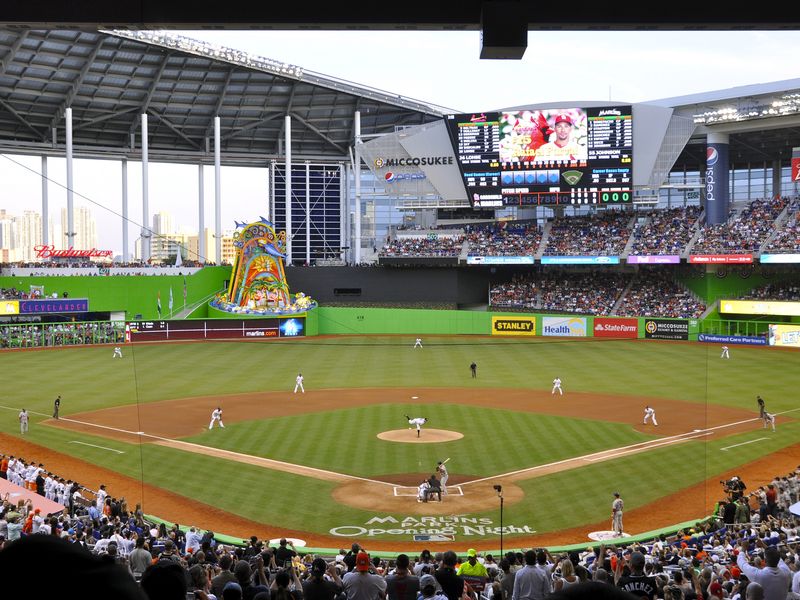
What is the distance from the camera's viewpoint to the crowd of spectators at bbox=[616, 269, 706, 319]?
62812mm

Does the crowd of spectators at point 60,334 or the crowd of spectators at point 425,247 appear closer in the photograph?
the crowd of spectators at point 60,334

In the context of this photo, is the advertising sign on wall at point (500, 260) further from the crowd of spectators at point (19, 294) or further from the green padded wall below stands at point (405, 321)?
the crowd of spectators at point (19, 294)

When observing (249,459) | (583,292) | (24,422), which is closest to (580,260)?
(583,292)

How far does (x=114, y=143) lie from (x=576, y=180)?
48506 mm

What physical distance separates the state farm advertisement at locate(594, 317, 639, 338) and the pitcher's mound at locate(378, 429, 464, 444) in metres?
32.1

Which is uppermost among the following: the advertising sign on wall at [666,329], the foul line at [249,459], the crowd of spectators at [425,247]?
the crowd of spectators at [425,247]

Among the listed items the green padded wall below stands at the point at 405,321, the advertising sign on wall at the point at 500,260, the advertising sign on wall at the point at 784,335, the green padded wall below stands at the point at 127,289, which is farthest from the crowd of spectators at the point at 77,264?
the advertising sign on wall at the point at 784,335

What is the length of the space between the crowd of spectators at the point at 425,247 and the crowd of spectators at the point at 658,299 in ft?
54.5

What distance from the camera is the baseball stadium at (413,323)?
25.5 m

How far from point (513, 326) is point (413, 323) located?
931 cm

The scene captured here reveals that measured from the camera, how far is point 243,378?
4859 centimetres

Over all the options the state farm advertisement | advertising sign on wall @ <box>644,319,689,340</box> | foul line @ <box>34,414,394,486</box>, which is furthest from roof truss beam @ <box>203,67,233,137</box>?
foul line @ <box>34,414,394,486</box>

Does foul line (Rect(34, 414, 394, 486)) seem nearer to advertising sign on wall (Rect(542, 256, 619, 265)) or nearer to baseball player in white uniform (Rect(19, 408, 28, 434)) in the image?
baseball player in white uniform (Rect(19, 408, 28, 434))
